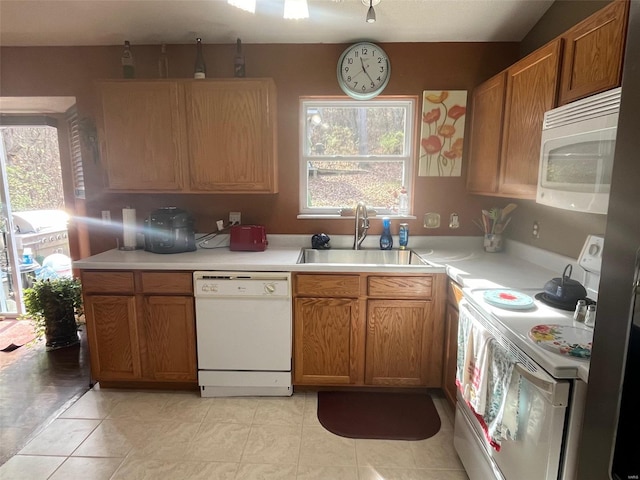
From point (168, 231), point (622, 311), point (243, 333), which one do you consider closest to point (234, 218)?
point (168, 231)

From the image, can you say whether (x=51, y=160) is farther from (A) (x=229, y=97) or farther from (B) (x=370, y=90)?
(B) (x=370, y=90)

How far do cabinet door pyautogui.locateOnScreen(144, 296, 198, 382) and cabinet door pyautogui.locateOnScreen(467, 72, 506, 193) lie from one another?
2.10 metres

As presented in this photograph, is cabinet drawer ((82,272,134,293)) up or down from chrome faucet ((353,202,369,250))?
down

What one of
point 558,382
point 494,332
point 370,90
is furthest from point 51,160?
point 558,382

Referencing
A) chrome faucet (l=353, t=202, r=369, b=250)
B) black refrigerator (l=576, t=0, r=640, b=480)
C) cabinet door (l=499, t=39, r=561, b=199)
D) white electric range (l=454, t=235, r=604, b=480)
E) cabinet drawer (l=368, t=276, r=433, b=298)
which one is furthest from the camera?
chrome faucet (l=353, t=202, r=369, b=250)

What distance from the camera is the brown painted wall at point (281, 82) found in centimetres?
259

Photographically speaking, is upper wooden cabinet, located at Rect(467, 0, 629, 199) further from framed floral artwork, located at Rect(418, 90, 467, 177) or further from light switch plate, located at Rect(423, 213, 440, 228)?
light switch plate, located at Rect(423, 213, 440, 228)

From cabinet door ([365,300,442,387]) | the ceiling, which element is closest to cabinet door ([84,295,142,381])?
cabinet door ([365,300,442,387])

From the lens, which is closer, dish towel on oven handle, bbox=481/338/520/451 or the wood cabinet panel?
dish towel on oven handle, bbox=481/338/520/451

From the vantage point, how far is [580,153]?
1396mm

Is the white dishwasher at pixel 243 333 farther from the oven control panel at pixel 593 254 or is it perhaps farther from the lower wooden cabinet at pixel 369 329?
the oven control panel at pixel 593 254

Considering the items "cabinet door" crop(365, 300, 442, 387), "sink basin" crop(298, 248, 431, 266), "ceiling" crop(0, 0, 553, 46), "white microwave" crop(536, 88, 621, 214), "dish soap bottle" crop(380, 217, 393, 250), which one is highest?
"ceiling" crop(0, 0, 553, 46)

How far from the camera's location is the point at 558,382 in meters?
1.06

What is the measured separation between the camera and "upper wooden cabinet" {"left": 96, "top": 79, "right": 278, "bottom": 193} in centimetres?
238
